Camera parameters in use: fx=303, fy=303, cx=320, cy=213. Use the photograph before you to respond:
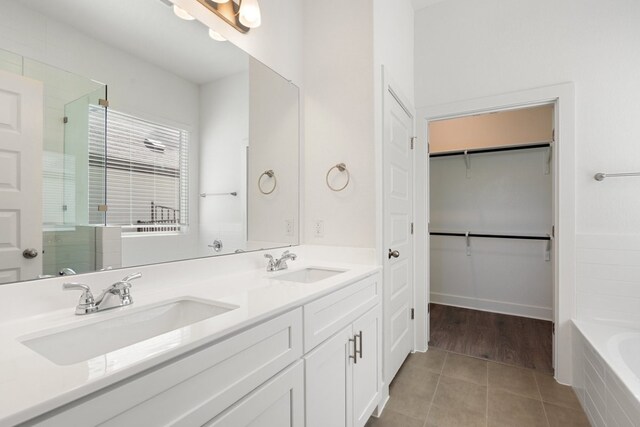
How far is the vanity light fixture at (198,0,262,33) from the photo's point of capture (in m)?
1.42

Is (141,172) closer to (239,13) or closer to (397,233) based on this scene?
(239,13)

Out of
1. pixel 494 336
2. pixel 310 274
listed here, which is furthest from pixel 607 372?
pixel 310 274

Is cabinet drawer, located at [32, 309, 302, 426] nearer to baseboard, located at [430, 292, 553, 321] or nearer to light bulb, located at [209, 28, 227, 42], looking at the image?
light bulb, located at [209, 28, 227, 42]

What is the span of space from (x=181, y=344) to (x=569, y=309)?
2.50 meters

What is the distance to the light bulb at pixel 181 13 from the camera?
126cm

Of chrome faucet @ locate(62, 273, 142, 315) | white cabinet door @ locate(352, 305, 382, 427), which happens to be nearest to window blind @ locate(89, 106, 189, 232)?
chrome faucet @ locate(62, 273, 142, 315)

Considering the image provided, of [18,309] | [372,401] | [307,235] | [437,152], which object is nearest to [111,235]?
[18,309]

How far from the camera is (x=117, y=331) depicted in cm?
87

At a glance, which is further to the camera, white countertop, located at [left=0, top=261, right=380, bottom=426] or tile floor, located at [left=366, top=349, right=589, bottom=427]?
tile floor, located at [left=366, top=349, right=589, bottom=427]

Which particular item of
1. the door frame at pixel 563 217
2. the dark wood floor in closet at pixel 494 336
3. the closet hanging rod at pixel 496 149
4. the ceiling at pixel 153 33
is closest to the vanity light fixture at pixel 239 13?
the ceiling at pixel 153 33

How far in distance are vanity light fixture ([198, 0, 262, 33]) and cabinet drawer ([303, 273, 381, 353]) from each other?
138 centimetres

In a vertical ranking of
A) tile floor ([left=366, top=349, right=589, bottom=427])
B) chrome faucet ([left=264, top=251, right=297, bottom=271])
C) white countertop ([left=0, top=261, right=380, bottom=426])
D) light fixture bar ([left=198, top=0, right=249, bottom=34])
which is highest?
light fixture bar ([left=198, top=0, right=249, bottom=34])

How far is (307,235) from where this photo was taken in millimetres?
2010

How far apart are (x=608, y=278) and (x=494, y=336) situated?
1.11 metres
